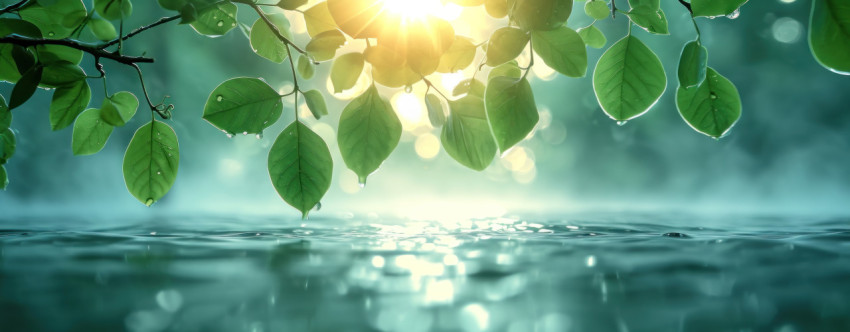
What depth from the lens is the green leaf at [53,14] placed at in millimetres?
331

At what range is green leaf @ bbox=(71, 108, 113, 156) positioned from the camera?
0.33 metres

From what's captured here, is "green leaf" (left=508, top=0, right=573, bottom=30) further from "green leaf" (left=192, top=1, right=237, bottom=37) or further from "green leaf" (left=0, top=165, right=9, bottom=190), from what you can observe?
"green leaf" (left=0, top=165, right=9, bottom=190)

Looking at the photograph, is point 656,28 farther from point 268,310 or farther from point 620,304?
point 268,310

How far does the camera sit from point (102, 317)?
255 mm

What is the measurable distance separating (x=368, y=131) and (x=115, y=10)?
0.15 metres

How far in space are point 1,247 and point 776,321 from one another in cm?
67

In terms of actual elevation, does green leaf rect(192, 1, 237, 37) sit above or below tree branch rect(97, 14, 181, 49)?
above

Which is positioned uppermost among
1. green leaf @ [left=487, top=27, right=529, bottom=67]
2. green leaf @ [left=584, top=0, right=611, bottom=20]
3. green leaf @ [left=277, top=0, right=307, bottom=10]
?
green leaf @ [left=584, top=0, right=611, bottom=20]

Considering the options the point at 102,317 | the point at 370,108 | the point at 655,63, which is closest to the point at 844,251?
the point at 655,63

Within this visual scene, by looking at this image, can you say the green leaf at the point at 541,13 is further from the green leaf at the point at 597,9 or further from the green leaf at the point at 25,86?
the green leaf at the point at 25,86

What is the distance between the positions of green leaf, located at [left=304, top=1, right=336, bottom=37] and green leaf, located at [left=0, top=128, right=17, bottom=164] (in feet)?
1.02

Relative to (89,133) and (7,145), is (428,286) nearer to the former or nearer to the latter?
(89,133)

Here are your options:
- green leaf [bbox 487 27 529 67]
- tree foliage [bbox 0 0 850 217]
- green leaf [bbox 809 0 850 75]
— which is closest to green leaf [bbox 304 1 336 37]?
tree foliage [bbox 0 0 850 217]

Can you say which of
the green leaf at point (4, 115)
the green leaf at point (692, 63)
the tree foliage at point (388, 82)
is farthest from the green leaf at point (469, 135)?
the green leaf at point (4, 115)
